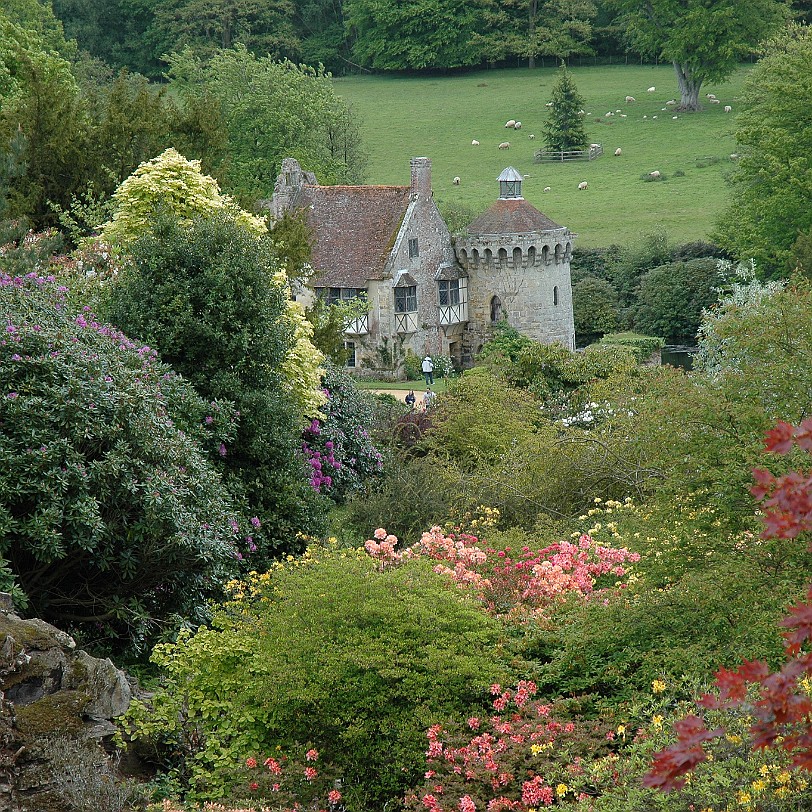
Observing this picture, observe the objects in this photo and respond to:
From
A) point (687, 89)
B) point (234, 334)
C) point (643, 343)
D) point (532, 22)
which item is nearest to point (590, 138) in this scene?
point (687, 89)

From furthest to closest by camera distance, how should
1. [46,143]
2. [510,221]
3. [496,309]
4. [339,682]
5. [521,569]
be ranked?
[496,309] → [510,221] → [46,143] → [521,569] → [339,682]

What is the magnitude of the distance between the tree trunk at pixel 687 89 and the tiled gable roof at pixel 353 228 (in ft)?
135

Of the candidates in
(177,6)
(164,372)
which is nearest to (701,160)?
(177,6)

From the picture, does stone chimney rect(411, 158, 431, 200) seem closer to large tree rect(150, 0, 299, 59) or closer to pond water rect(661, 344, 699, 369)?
pond water rect(661, 344, 699, 369)

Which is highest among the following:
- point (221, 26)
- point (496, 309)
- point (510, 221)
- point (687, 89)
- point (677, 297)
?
point (221, 26)

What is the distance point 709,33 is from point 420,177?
41071 millimetres

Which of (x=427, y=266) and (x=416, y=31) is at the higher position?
(x=416, y=31)

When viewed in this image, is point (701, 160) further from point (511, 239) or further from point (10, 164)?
point (10, 164)

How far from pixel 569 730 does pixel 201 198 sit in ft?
39.4

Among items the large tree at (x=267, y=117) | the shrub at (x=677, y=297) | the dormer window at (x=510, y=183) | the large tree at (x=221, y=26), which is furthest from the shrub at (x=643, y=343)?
the large tree at (x=221, y=26)

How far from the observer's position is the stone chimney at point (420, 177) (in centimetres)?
5394

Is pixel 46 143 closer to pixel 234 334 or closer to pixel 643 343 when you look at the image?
pixel 234 334

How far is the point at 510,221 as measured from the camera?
187 ft

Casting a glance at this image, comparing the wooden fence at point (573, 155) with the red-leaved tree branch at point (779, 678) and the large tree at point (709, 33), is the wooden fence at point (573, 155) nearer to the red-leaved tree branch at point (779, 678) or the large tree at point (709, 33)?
the large tree at point (709, 33)
